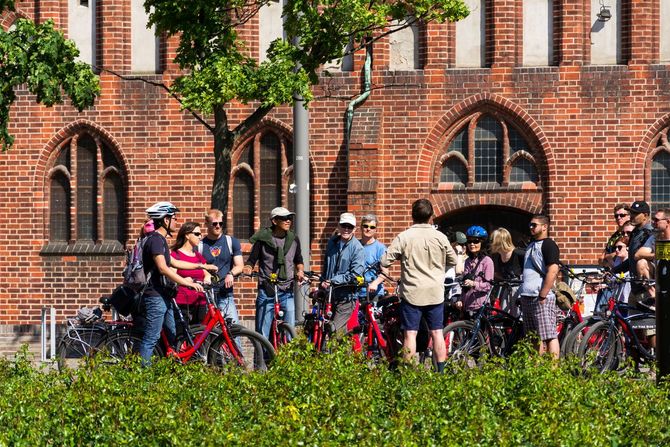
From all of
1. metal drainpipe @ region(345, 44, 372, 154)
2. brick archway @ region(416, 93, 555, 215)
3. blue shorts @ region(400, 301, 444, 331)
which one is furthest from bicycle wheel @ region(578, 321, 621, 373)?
metal drainpipe @ region(345, 44, 372, 154)

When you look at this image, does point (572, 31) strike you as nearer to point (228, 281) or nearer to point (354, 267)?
point (354, 267)

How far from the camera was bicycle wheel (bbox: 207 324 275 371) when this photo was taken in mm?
12266

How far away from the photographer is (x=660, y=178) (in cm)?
2270

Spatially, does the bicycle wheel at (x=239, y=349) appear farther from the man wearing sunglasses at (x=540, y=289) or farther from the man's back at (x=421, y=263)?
the man wearing sunglasses at (x=540, y=289)

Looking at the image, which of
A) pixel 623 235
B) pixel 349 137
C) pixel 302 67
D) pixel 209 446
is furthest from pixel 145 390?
pixel 349 137

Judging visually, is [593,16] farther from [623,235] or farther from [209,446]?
[209,446]

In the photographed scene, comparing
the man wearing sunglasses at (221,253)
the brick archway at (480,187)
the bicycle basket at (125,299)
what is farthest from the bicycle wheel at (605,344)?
the brick archway at (480,187)

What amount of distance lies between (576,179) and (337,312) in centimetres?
1016

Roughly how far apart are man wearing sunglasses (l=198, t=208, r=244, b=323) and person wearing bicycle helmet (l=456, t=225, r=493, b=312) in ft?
7.00

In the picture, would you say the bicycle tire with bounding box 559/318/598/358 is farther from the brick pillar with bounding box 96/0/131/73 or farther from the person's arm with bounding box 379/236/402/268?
the brick pillar with bounding box 96/0/131/73

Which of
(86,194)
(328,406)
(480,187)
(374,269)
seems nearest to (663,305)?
(328,406)

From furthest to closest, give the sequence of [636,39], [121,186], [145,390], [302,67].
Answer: [121,186] < [636,39] < [302,67] < [145,390]

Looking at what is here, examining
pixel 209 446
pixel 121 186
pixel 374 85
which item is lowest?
pixel 209 446

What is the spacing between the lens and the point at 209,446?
680cm
